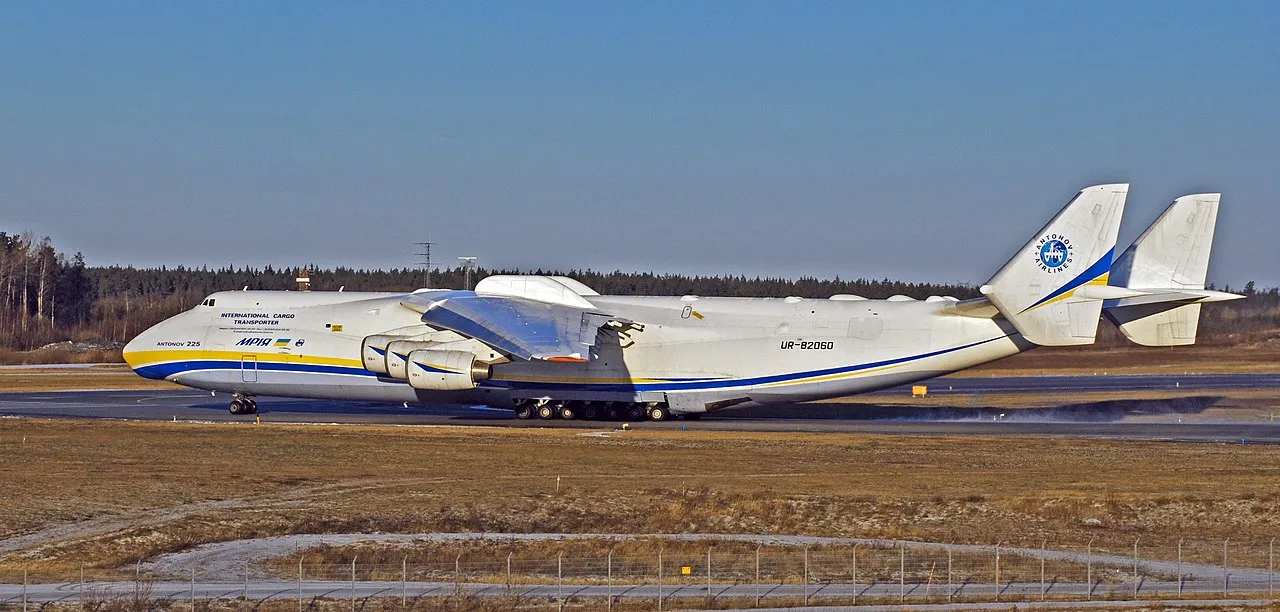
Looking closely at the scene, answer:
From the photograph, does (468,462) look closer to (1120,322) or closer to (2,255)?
(1120,322)

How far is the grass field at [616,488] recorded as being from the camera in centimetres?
2127

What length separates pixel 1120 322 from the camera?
35.2m

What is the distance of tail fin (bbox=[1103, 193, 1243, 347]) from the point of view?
34.4 m

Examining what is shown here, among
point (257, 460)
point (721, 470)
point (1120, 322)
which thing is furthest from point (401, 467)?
point (1120, 322)

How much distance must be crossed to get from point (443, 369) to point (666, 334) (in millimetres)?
6180

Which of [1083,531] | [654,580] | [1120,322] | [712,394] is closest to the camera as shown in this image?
[654,580]

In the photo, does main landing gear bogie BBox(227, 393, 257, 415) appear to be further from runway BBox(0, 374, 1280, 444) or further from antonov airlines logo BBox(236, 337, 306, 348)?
antonov airlines logo BBox(236, 337, 306, 348)

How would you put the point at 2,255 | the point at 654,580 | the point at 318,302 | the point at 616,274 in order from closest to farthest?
the point at 654,580
the point at 318,302
the point at 2,255
the point at 616,274

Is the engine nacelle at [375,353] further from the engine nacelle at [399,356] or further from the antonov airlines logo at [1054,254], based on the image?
the antonov airlines logo at [1054,254]

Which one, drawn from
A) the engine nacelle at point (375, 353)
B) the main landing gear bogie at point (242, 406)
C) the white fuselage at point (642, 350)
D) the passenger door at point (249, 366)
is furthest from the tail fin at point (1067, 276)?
the main landing gear bogie at point (242, 406)

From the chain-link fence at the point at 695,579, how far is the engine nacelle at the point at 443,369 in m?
18.1

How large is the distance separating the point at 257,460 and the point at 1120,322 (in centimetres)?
2166

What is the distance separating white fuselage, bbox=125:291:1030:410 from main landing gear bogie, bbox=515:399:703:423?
2.12ft

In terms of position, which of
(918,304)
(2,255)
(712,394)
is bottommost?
(712,394)
